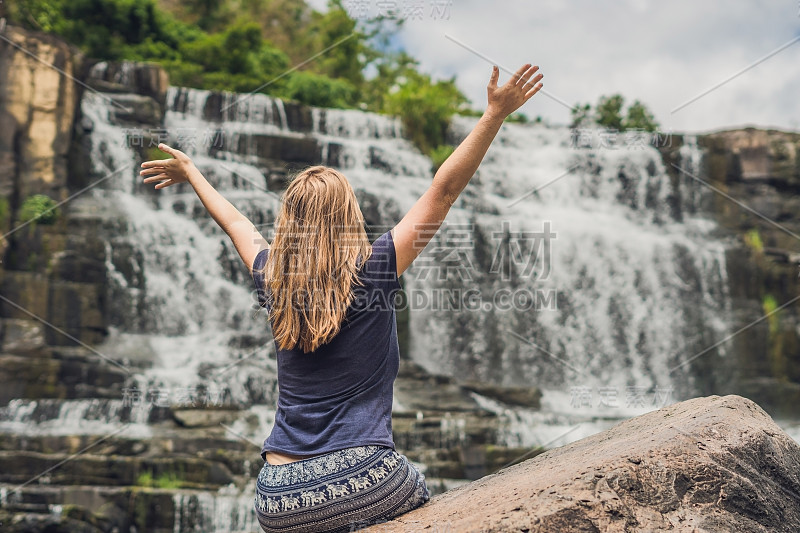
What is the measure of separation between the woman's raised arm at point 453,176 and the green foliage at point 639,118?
20410 millimetres

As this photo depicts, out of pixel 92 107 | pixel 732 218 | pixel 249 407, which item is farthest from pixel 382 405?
pixel 732 218

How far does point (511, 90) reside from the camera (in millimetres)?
→ 2061

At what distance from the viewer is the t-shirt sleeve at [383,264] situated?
6.70ft

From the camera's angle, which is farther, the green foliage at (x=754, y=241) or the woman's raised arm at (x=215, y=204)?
the green foliage at (x=754, y=241)

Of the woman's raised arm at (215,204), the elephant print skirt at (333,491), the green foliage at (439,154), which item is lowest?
the elephant print skirt at (333,491)

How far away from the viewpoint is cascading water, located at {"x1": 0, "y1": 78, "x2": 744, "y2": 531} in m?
13.1

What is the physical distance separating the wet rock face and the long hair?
0.58 meters

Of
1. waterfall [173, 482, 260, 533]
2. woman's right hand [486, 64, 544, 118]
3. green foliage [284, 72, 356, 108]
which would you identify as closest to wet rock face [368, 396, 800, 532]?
woman's right hand [486, 64, 544, 118]

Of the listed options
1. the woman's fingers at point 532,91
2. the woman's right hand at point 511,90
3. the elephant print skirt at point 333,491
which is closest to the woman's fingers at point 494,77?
the woman's right hand at point 511,90

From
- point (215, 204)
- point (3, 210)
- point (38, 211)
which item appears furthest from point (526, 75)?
point (3, 210)

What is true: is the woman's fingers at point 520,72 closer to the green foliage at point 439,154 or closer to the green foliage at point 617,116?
the green foliage at point 439,154

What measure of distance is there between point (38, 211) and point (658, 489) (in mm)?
12319

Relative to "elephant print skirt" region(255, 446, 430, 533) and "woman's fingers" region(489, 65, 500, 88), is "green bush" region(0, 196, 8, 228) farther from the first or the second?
"woman's fingers" region(489, 65, 500, 88)

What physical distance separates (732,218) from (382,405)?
17811 mm
